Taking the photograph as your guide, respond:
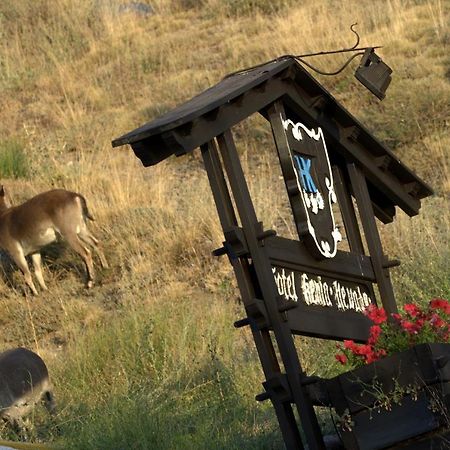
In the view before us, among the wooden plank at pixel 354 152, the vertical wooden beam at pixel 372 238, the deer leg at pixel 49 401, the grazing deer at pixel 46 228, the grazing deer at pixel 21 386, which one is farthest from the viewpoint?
the grazing deer at pixel 46 228

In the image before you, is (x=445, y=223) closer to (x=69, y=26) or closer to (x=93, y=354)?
(x=93, y=354)

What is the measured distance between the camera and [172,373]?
8984 millimetres

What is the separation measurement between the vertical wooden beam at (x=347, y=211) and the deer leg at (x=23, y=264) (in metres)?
7.23

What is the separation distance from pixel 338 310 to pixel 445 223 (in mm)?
6399

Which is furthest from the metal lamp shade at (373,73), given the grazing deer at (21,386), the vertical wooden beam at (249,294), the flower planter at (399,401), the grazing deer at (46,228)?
the grazing deer at (46,228)

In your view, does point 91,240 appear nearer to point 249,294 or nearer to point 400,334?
point 249,294

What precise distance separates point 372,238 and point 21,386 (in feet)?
11.4

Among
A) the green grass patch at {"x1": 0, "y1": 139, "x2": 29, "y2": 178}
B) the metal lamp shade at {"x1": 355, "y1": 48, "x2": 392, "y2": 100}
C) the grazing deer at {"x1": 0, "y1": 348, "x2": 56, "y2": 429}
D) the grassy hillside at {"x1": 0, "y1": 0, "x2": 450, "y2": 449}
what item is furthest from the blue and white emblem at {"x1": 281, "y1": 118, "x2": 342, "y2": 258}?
the green grass patch at {"x1": 0, "y1": 139, "x2": 29, "y2": 178}

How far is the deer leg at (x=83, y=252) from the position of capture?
1380 centimetres

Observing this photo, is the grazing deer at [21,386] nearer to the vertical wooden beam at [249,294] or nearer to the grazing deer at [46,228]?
the vertical wooden beam at [249,294]

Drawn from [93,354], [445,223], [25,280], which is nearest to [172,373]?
[93,354]

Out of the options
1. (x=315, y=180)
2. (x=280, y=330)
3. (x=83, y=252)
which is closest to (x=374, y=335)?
(x=280, y=330)

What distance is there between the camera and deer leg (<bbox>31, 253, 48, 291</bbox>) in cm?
1384

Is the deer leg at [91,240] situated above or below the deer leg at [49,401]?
above
